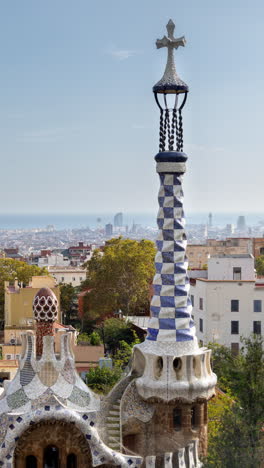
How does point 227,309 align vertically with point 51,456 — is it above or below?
above

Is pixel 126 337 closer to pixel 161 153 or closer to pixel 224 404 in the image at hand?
pixel 224 404

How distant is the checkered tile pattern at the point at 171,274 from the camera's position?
505 inches

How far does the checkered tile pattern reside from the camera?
505 inches

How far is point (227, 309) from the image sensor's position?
3738cm

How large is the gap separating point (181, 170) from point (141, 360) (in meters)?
3.14

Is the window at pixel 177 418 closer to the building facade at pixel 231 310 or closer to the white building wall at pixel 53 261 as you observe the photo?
the building facade at pixel 231 310

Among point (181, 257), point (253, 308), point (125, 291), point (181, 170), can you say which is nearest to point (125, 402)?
point (181, 257)

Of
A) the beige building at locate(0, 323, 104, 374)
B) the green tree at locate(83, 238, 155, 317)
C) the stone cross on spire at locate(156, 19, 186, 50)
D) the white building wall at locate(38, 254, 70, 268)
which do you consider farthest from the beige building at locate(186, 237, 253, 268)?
the stone cross on spire at locate(156, 19, 186, 50)

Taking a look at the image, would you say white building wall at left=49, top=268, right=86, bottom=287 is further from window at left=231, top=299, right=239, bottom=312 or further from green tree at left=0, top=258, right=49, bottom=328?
window at left=231, top=299, right=239, bottom=312

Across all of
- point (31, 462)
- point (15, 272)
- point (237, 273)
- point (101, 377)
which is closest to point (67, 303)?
point (15, 272)

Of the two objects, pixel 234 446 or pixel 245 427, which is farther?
pixel 245 427

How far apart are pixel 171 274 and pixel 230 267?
1052 inches

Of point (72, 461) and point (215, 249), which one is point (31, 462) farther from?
point (215, 249)

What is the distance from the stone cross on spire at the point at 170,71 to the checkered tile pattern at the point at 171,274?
142 centimetres
